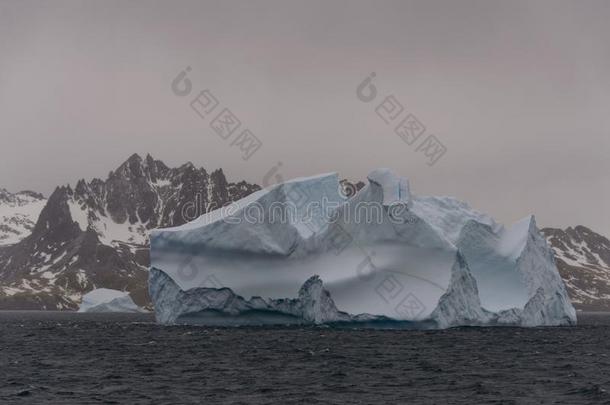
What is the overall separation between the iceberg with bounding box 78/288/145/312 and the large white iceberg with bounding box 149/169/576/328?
88.9m

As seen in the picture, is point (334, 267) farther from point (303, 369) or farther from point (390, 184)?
point (303, 369)

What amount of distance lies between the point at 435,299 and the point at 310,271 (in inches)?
347

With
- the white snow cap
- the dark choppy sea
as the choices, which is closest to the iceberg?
the dark choppy sea

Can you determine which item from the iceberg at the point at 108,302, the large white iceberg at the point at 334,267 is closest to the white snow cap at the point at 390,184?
the large white iceberg at the point at 334,267

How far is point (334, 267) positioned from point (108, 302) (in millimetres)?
101556

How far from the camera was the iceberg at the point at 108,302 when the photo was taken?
15862cm

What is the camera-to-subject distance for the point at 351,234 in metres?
67.9

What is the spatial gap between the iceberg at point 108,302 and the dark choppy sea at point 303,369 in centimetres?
9125

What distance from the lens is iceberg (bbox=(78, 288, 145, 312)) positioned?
520ft

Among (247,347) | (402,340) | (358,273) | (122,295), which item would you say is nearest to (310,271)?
(358,273)

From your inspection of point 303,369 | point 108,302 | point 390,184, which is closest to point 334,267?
point 390,184

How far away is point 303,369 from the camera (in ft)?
142

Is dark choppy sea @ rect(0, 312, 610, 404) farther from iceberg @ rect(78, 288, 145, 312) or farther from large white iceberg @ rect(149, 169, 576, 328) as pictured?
iceberg @ rect(78, 288, 145, 312)

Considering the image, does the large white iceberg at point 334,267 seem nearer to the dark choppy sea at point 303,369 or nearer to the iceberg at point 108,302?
the dark choppy sea at point 303,369
